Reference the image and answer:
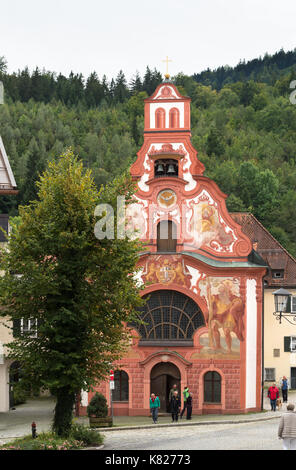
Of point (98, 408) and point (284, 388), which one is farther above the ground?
point (284, 388)

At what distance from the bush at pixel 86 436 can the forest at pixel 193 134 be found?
61.6 meters

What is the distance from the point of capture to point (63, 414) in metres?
31.1

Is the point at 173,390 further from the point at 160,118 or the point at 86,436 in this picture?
the point at 160,118

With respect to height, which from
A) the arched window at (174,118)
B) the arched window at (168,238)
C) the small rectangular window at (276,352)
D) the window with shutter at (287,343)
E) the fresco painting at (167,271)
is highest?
the arched window at (174,118)

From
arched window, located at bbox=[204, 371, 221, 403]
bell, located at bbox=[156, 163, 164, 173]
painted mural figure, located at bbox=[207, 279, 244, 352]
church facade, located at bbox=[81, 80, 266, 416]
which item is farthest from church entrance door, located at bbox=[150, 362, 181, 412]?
bell, located at bbox=[156, 163, 164, 173]

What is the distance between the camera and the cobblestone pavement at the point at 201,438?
29975 millimetres

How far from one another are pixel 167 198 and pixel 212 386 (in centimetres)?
973

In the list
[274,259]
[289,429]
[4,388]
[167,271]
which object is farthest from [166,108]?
[289,429]

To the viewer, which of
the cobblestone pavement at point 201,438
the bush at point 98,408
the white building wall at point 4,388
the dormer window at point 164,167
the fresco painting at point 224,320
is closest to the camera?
the cobblestone pavement at point 201,438

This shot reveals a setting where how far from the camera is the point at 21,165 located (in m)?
125

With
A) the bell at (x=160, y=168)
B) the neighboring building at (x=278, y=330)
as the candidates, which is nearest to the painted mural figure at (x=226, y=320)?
the bell at (x=160, y=168)

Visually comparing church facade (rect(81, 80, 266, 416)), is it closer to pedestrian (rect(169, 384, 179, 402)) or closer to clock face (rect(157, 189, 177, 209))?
clock face (rect(157, 189, 177, 209))

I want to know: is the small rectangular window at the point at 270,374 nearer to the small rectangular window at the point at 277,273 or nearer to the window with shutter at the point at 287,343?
the window with shutter at the point at 287,343
